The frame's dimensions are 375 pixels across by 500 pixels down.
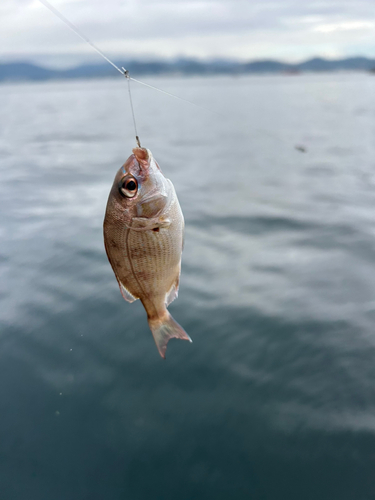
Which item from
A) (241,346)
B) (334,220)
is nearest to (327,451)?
(241,346)

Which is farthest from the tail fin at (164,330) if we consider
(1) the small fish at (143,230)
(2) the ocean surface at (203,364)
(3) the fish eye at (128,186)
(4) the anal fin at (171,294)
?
(2) the ocean surface at (203,364)

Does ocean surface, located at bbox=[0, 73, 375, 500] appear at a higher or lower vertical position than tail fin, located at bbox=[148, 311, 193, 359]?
lower

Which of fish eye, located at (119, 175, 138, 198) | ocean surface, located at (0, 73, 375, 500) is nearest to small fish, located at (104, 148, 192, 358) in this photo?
fish eye, located at (119, 175, 138, 198)

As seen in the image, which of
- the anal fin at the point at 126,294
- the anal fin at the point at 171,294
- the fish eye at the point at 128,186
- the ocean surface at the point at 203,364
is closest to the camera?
the fish eye at the point at 128,186

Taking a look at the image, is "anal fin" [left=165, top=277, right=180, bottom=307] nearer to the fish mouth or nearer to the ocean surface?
the fish mouth

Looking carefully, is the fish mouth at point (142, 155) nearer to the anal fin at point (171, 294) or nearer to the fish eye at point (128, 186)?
the fish eye at point (128, 186)

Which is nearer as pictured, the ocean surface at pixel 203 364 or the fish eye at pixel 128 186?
the fish eye at pixel 128 186

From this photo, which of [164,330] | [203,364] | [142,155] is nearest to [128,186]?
[142,155]

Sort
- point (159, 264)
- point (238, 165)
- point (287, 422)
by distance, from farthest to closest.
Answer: point (238, 165), point (287, 422), point (159, 264)

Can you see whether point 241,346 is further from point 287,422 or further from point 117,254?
point 117,254
